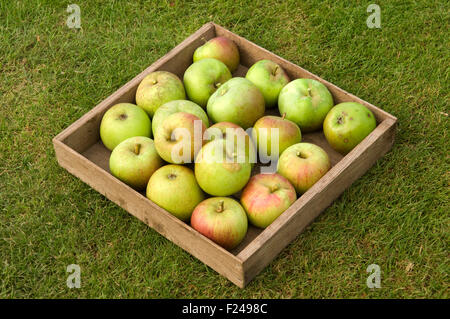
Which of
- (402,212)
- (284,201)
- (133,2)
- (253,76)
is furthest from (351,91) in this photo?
(133,2)

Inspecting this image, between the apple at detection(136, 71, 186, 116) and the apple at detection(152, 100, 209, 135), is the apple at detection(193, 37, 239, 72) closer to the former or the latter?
the apple at detection(136, 71, 186, 116)

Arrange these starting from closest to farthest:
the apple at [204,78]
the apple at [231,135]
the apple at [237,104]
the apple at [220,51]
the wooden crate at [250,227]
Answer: the wooden crate at [250,227] < the apple at [231,135] < the apple at [237,104] < the apple at [204,78] < the apple at [220,51]

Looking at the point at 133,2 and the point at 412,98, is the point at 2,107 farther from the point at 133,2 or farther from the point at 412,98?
the point at 412,98

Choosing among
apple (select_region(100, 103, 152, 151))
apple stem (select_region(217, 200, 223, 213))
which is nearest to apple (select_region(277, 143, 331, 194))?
apple stem (select_region(217, 200, 223, 213))

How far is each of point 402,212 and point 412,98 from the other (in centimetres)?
101

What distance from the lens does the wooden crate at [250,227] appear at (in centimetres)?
350

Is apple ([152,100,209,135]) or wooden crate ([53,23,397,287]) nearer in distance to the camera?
wooden crate ([53,23,397,287])

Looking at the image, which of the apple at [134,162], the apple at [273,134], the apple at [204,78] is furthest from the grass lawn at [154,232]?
the apple at [204,78]

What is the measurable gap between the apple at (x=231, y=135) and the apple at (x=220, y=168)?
8 cm

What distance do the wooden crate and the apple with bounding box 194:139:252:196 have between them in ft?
0.84

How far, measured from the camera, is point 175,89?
4.14m

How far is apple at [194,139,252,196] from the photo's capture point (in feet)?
11.7

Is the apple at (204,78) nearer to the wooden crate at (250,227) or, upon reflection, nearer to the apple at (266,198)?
the wooden crate at (250,227)

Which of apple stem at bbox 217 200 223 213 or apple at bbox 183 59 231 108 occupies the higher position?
apple at bbox 183 59 231 108
